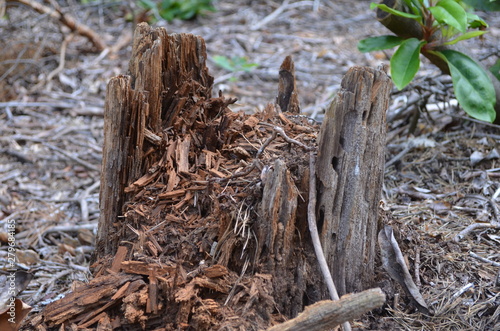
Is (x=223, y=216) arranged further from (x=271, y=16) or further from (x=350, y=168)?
(x=271, y=16)

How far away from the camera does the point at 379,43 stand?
343cm

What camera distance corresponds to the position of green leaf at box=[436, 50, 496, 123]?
124 inches

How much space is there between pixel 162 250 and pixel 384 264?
1.03 m

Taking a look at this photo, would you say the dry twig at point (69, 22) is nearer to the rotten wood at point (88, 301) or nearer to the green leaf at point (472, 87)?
the green leaf at point (472, 87)

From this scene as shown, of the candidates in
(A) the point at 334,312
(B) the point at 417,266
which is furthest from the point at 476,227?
(A) the point at 334,312

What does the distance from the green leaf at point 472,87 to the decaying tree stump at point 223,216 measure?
4.24ft

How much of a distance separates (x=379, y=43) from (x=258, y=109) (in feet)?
3.63

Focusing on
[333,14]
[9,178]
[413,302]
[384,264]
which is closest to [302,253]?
[384,264]

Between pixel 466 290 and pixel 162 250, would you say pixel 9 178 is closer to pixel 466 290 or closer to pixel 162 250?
pixel 162 250

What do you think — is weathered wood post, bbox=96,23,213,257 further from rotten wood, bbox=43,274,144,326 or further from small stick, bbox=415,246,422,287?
small stick, bbox=415,246,422,287

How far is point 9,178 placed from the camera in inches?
169

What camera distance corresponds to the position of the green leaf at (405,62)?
3129 millimetres

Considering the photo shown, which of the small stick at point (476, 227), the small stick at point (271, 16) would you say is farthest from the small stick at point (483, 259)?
the small stick at point (271, 16)

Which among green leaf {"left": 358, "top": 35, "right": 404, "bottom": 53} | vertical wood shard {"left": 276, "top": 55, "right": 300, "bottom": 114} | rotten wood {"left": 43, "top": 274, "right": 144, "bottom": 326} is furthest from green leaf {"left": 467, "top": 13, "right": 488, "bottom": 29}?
rotten wood {"left": 43, "top": 274, "right": 144, "bottom": 326}
